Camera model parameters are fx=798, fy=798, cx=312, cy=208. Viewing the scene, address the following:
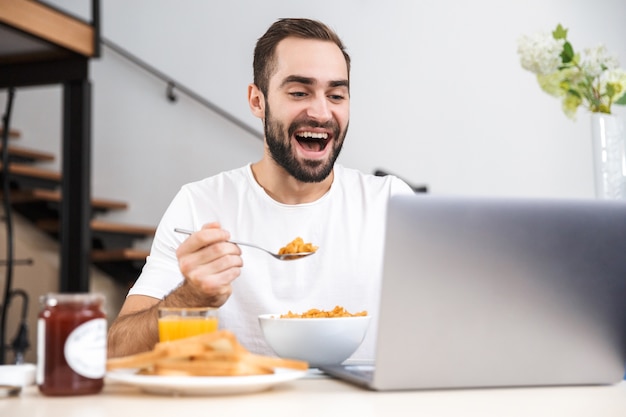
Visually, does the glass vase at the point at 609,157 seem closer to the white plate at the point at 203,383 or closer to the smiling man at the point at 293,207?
the smiling man at the point at 293,207

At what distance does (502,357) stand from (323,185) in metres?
1.11

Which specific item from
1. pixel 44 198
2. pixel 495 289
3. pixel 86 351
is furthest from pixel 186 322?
pixel 44 198

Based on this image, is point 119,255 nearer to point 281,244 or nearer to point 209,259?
point 281,244

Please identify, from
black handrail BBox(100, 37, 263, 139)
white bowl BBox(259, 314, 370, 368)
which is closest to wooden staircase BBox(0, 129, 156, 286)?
black handrail BBox(100, 37, 263, 139)

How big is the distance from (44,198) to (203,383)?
4179 millimetres

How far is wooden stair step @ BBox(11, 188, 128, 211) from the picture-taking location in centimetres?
471

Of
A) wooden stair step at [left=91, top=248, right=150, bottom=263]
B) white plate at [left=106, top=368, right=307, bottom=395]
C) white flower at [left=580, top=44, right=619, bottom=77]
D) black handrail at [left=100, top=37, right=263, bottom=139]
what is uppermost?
black handrail at [left=100, top=37, right=263, bottom=139]

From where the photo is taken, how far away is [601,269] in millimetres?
885

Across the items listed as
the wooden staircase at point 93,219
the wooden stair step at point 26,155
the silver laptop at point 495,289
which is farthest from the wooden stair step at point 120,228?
the silver laptop at point 495,289

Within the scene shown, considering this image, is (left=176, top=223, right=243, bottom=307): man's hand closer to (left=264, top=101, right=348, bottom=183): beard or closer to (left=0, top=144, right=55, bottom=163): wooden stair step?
(left=264, top=101, right=348, bottom=183): beard

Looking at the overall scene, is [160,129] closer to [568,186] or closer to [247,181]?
[568,186]

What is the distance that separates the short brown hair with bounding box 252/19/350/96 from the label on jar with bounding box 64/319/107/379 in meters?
1.23

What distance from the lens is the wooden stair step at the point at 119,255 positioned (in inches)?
181

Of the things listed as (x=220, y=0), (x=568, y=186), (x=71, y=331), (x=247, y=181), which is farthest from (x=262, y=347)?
(x=220, y=0)
